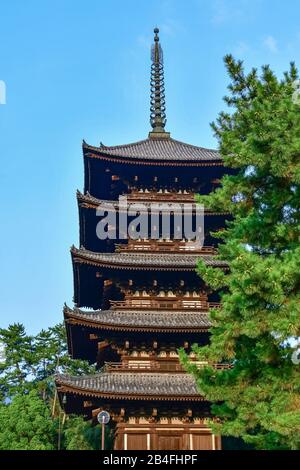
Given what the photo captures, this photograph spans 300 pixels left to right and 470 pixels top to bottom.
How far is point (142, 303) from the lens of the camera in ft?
92.3

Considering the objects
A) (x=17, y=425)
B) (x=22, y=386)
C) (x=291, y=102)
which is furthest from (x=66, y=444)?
(x=291, y=102)

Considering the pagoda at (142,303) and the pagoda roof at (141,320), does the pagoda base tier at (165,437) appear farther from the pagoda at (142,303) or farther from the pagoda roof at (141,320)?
the pagoda roof at (141,320)

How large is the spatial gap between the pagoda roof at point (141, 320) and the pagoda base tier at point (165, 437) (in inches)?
155

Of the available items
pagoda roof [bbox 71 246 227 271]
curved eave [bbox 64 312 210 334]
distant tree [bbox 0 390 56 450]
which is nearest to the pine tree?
curved eave [bbox 64 312 210 334]

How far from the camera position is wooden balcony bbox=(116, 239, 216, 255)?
3003 cm

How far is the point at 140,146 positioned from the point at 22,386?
3620 centimetres

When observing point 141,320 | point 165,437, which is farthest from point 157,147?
point 165,437

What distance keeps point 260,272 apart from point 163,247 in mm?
18030

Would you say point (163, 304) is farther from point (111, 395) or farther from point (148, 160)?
point (148, 160)

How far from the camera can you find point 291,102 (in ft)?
45.7

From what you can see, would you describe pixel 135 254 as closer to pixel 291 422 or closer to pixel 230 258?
pixel 230 258

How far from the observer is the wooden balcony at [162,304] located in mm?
27906

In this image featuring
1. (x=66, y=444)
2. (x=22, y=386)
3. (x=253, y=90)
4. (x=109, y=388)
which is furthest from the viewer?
(x=22, y=386)

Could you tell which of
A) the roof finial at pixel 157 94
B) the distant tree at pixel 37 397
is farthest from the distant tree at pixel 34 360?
the roof finial at pixel 157 94
